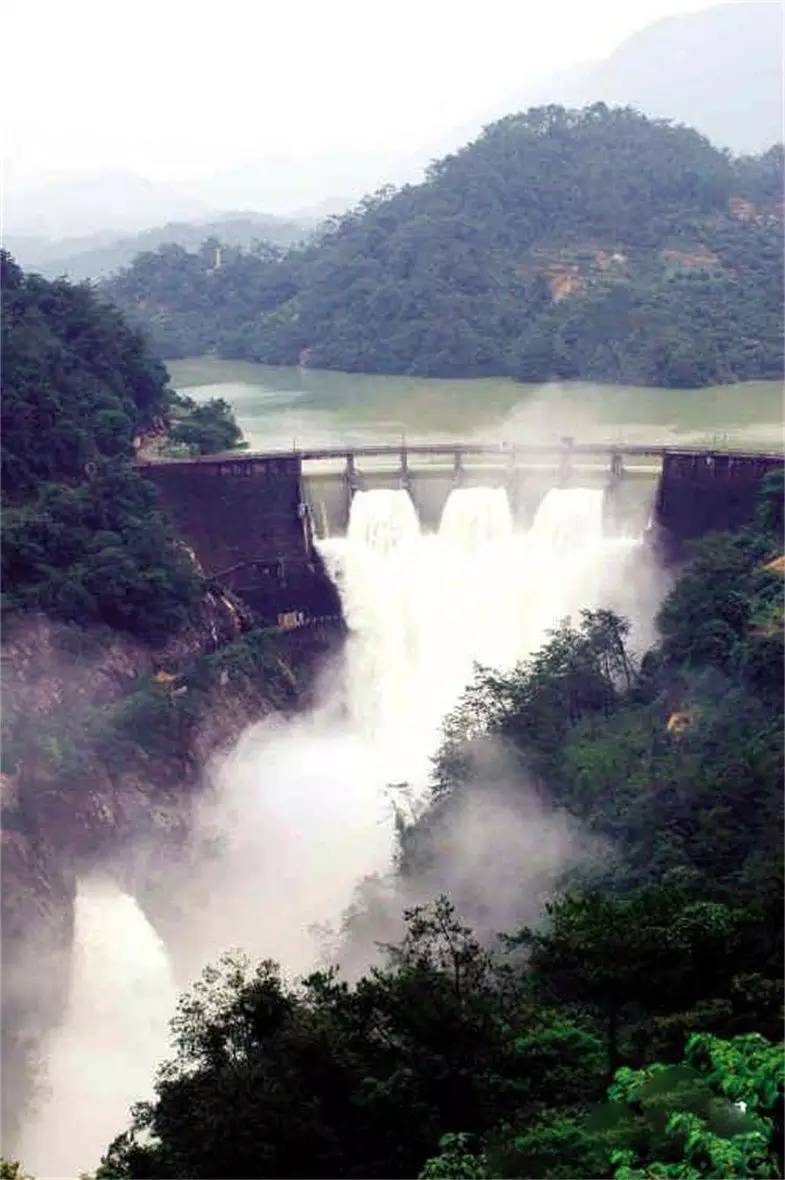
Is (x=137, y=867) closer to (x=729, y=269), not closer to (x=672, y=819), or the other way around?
(x=672, y=819)

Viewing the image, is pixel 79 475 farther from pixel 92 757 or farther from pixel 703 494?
pixel 703 494

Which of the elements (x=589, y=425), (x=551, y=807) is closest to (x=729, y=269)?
(x=589, y=425)

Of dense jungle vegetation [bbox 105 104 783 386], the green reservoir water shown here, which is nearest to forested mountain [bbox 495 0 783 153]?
dense jungle vegetation [bbox 105 104 783 386]

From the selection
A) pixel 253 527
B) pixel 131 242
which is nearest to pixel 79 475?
pixel 253 527

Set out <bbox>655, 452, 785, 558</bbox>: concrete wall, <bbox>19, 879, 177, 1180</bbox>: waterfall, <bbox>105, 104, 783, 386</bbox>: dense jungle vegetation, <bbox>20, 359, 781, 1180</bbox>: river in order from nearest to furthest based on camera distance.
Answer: <bbox>19, 879, 177, 1180</bbox>: waterfall
<bbox>20, 359, 781, 1180</bbox>: river
<bbox>655, 452, 785, 558</bbox>: concrete wall
<bbox>105, 104, 783, 386</bbox>: dense jungle vegetation

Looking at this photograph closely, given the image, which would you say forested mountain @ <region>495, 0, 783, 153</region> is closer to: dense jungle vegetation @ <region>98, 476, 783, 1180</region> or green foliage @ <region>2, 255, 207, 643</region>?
green foliage @ <region>2, 255, 207, 643</region>
